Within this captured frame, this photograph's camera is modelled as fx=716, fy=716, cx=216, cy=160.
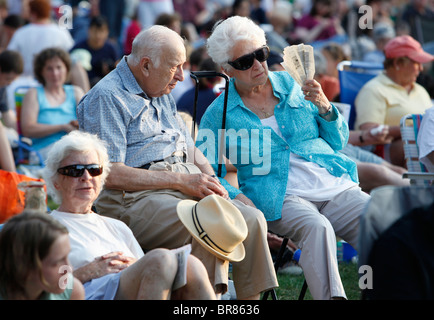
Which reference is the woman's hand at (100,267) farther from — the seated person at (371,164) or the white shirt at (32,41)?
the white shirt at (32,41)

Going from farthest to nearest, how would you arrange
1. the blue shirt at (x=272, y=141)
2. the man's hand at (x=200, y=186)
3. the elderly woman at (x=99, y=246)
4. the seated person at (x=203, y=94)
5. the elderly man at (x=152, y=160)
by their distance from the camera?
1. the seated person at (x=203, y=94)
2. the blue shirt at (x=272, y=141)
3. the man's hand at (x=200, y=186)
4. the elderly man at (x=152, y=160)
5. the elderly woman at (x=99, y=246)

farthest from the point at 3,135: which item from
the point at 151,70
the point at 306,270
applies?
the point at 306,270

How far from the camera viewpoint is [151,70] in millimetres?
4281

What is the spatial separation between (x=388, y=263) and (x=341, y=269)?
9.61 ft

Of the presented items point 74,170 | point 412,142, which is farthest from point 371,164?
point 74,170

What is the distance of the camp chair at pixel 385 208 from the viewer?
2.82m

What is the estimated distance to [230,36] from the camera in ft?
15.0

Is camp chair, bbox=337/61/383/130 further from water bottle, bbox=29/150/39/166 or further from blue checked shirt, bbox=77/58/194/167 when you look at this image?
blue checked shirt, bbox=77/58/194/167

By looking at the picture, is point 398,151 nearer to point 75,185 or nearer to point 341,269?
point 341,269

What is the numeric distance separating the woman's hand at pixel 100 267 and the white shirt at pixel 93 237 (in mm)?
85

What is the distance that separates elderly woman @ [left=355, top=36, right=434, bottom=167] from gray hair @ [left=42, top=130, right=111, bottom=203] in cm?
382

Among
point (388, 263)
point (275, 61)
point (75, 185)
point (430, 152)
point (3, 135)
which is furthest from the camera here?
point (275, 61)

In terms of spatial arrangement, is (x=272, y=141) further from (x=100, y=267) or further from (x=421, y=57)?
(x=421, y=57)

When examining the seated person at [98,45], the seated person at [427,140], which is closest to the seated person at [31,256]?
the seated person at [427,140]
